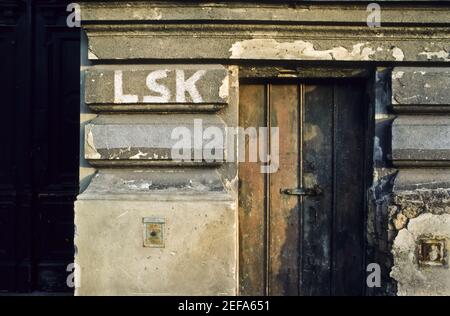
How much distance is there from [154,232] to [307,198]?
105 cm

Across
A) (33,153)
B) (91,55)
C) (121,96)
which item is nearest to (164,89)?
(121,96)

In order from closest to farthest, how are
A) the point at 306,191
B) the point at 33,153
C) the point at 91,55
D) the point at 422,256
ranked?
the point at 422,256
the point at 91,55
the point at 306,191
the point at 33,153

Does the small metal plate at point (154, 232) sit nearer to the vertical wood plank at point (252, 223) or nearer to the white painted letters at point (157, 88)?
the vertical wood plank at point (252, 223)

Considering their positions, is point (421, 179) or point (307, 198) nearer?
point (421, 179)

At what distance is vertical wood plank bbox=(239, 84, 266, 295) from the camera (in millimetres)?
3127

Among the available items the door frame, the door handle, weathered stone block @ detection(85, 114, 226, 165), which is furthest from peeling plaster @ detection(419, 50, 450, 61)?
weathered stone block @ detection(85, 114, 226, 165)

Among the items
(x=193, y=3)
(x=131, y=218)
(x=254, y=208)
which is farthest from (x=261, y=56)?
(x=131, y=218)

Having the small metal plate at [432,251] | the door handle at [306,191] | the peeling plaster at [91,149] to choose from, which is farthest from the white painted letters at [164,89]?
the small metal plate at [432,251]

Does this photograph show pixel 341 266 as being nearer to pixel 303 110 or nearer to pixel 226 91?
pixel 303 110

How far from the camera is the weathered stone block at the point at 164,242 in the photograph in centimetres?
284

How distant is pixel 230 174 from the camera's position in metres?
2.95

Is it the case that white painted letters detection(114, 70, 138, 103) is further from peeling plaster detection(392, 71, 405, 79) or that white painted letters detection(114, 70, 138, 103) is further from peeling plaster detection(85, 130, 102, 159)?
peeling plaster detection(392, 71, 405, 79)

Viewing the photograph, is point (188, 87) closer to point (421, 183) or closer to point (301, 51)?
point (301, 51)

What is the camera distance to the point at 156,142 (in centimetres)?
290
